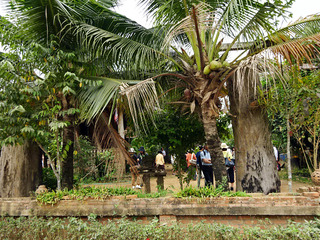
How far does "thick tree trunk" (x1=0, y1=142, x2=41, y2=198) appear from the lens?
21.0 ft

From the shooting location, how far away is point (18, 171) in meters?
6.45

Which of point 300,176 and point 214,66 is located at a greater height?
point 214,66

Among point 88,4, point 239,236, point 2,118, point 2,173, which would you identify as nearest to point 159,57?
point 88,4

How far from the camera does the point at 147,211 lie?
16.0 feet

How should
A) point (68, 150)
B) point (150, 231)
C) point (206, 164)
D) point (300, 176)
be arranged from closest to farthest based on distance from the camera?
point (150, 231), point (68, 150), point (206, 164), point (300, 176)

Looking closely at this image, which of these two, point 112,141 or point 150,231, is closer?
point 150,231

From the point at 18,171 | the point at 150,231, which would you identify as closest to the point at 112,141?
the point at 18,171

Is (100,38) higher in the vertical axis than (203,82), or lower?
higher

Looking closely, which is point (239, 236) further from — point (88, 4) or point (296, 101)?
point (88, 4)

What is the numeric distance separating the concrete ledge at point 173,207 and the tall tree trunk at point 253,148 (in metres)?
1.54

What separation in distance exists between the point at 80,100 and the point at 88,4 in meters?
2.25

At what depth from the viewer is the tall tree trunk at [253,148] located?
239 inches

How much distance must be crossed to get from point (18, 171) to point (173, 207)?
161 inches

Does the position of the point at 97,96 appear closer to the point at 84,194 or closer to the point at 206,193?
the point at 84,194
